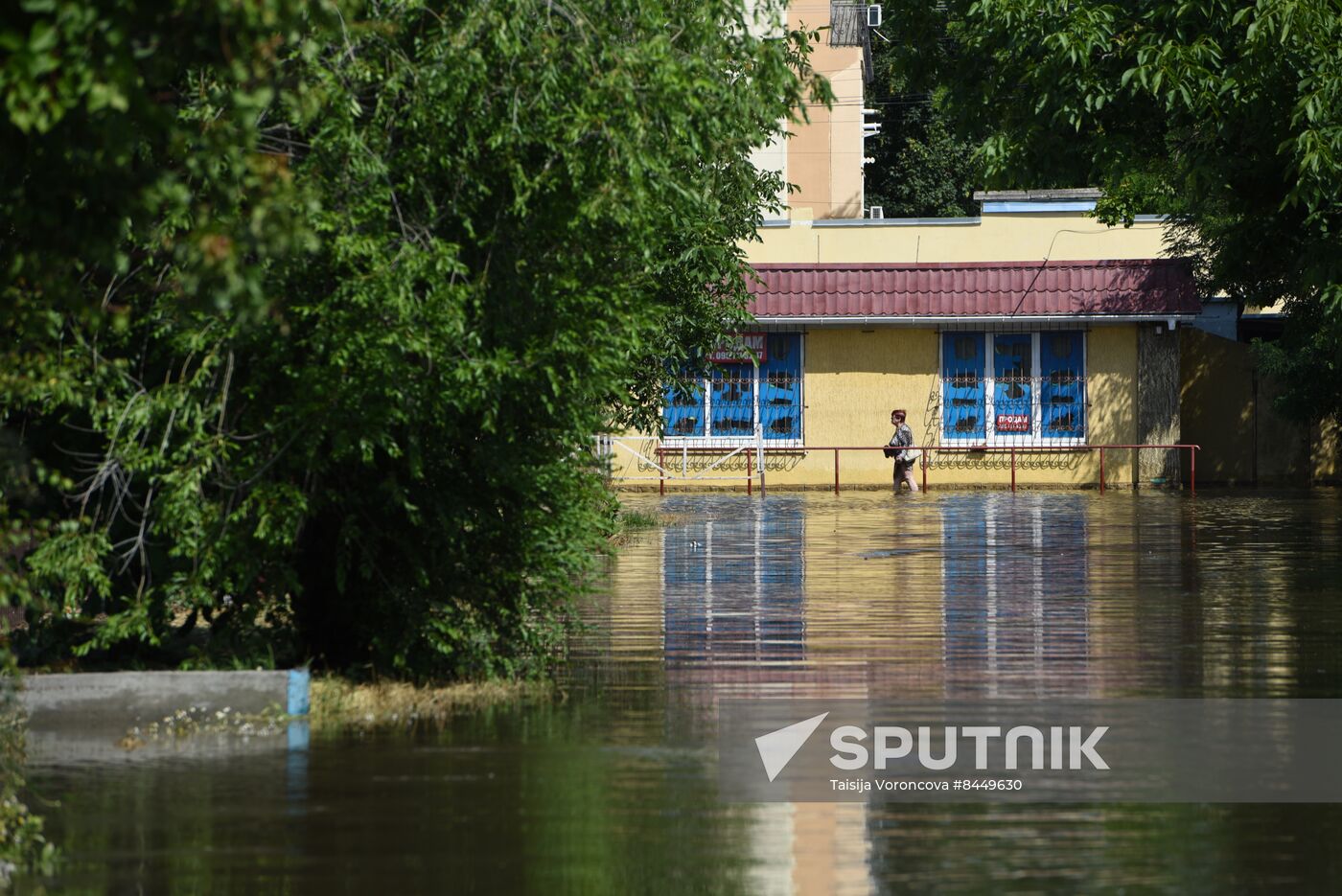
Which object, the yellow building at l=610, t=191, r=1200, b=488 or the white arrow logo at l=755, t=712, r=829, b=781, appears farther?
the yellow building at l=610, t=191, r=1200, b=488

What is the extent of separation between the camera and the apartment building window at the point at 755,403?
3550 centimetres

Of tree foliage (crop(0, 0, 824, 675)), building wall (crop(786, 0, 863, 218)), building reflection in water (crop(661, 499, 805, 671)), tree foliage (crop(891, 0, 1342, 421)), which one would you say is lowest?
building reflection in water (crop(661, 499, 805, 671))

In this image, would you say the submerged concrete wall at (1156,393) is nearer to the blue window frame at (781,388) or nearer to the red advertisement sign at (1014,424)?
the red advertisement sign at (1014,424)

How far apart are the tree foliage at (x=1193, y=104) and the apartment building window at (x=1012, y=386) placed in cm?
1671

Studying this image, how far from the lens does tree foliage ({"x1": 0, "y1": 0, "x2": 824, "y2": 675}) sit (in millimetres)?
9453

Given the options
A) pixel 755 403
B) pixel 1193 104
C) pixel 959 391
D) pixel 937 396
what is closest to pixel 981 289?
pixel 959 391

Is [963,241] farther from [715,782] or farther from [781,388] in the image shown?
[715,782]

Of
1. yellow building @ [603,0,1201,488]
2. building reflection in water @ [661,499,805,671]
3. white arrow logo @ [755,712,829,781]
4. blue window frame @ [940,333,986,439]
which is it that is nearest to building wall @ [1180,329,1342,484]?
yellow building @ [603,0,1201,488]

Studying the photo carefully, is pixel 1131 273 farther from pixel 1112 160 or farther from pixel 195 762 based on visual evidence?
pixel 195 762

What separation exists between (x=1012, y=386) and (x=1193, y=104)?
20420mm

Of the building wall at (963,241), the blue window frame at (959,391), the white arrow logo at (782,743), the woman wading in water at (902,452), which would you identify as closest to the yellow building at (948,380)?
the blue window frame at (959,391)

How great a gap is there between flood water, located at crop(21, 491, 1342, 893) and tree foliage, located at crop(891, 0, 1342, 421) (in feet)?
10.6

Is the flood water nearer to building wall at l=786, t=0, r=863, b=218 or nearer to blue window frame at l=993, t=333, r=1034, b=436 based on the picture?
blue window frame at l=993, t=333, r=1034, b=436

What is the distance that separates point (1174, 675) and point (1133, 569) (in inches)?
286
